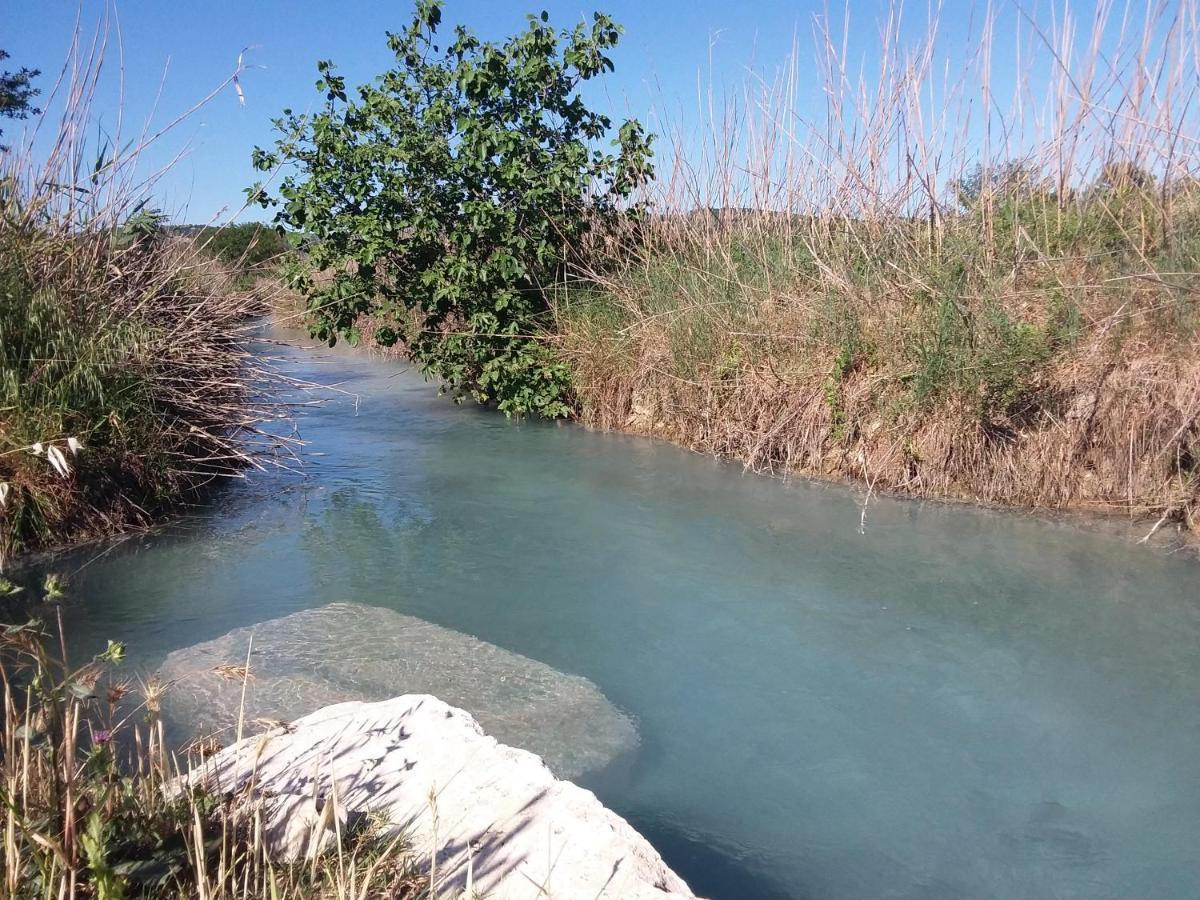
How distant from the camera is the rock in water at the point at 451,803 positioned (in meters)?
2.16

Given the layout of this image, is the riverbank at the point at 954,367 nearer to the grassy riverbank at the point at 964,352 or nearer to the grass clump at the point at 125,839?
the grassy riverbank at the point at 964,352

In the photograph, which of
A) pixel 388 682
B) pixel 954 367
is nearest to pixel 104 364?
pixel 388 682

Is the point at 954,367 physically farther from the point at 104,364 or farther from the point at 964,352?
the point at 104,364

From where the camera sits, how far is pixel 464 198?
Answer: 8945 mm

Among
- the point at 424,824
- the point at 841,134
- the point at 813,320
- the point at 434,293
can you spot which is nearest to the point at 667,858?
the point at 424,824

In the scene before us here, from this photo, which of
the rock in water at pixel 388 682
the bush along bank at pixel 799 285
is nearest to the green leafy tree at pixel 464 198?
the bush along bank at pixel 799 285

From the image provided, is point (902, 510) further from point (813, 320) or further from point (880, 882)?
point (880, 882)

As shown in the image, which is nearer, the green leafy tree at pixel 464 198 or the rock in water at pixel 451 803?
the rock in water at pixel 451 803

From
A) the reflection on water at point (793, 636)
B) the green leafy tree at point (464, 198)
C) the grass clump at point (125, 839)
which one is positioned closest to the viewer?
the grass clump at point (125, 839)

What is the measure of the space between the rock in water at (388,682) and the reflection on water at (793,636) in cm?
11

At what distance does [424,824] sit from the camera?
7.77 feet

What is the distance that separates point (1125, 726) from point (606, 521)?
3.20 m

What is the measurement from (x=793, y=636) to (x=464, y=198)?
5.85m

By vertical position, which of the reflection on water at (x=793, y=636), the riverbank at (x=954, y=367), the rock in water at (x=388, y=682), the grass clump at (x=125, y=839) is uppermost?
the riverbank at (x=954, y=367)
